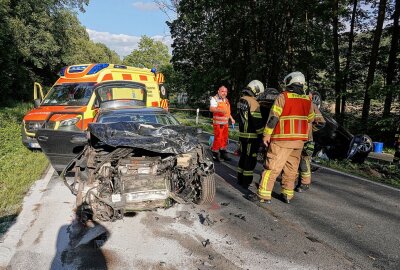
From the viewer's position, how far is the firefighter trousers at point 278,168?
16.6 feet

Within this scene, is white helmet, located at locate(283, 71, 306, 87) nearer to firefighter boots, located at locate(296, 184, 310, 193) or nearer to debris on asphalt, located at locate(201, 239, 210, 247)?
firefighter boots, located at locate(296, 184, 310, 193)

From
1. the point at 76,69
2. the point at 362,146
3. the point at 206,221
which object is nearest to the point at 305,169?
the point at 206,221

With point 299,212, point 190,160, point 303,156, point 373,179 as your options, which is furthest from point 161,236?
point 373,179

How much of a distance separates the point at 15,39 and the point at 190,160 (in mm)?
21189

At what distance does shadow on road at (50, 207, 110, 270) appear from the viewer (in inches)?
130

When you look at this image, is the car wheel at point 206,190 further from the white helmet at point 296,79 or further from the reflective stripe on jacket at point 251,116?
the white helmet at point 296,79

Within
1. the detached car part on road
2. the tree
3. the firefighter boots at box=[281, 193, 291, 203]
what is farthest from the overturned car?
the tree

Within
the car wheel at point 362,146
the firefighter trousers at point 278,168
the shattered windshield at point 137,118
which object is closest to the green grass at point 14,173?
the shattered windshield at point 137,118

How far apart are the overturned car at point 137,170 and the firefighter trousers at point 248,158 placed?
4.18 ft

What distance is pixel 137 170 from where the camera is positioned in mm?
4391

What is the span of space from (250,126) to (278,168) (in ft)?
3.33

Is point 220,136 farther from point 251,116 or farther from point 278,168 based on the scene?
point 278,168

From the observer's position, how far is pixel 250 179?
236 inches

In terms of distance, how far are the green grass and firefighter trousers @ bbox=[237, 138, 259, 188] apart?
347cm
